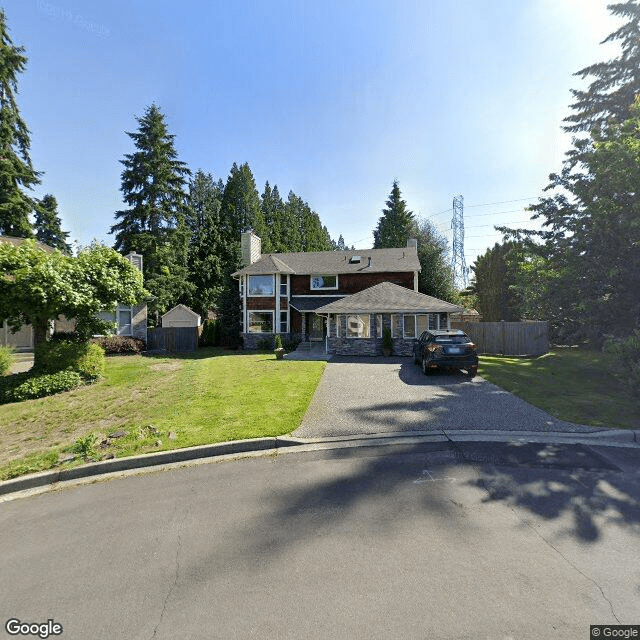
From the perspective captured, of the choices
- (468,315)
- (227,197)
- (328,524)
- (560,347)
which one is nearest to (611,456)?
(328,524)

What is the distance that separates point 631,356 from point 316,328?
747 inches

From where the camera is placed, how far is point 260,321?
82.1 feet

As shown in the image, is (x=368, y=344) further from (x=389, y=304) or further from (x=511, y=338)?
(x=511, y=338)

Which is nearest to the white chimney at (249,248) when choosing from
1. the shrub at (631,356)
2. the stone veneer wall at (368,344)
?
the stone veneer wall at (368,344)

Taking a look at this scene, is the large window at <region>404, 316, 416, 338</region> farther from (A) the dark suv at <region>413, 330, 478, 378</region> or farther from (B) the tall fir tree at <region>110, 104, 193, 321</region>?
(B) the tall fir tree at <region>110, 104, 193, 321</region>

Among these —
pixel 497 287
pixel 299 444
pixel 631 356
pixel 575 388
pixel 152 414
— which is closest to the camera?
pixel 299 444

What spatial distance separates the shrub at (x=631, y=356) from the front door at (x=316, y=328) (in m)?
18.2

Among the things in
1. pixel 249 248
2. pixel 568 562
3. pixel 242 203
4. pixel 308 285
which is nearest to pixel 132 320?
pixel 249 248

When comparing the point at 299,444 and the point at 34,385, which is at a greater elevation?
the point at 34,385

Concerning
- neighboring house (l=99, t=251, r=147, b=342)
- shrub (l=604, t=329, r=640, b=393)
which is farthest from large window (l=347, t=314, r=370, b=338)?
neighboring house (l=99, t=251, r=147, b=342)

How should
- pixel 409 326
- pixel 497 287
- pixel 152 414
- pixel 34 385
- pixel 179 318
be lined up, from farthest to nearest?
pixel 497 287 < pixel 179 318 < pixel 409 326 < pixel 34 385 < pixel 152 414

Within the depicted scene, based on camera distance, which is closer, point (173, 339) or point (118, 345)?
point (118, 345)

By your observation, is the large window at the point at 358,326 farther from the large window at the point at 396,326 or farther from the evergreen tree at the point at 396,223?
the evergreen tree at the point at 396,223

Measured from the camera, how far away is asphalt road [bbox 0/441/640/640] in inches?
97.2
